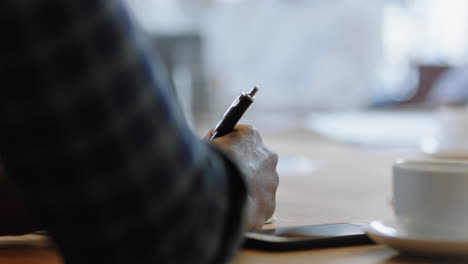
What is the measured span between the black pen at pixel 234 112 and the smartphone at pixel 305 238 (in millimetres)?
121

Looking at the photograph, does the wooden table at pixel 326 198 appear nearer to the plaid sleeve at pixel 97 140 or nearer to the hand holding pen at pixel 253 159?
the hand holding pen at pixel 253 159

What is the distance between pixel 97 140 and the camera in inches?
14.7

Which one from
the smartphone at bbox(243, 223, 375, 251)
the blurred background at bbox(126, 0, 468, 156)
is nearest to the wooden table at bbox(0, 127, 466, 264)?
the smartphone at bbox(243, 223, 375, 251)

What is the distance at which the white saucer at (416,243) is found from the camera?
60cm

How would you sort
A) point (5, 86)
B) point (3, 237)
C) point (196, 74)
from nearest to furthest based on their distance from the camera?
point (5, 86) → point (3, 237) → point (196, 74)

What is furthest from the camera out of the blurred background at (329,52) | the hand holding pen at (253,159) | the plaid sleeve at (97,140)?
the blurred background at (329,52)

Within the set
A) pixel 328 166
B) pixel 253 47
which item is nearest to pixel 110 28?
pixel 328 166

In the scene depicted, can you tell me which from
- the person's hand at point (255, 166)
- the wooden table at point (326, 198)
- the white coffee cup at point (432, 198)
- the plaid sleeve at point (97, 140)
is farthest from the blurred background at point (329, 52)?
the plaid sleeve at point (97, 140)

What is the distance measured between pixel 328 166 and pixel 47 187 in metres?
1.30

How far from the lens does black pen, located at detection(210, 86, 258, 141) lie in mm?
686

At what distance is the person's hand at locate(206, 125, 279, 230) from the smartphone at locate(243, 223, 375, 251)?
0.04m

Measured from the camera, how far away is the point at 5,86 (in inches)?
14.1

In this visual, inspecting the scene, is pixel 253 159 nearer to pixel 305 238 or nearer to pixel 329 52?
pixel 305 238

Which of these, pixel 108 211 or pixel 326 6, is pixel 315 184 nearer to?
pixel 108 211
